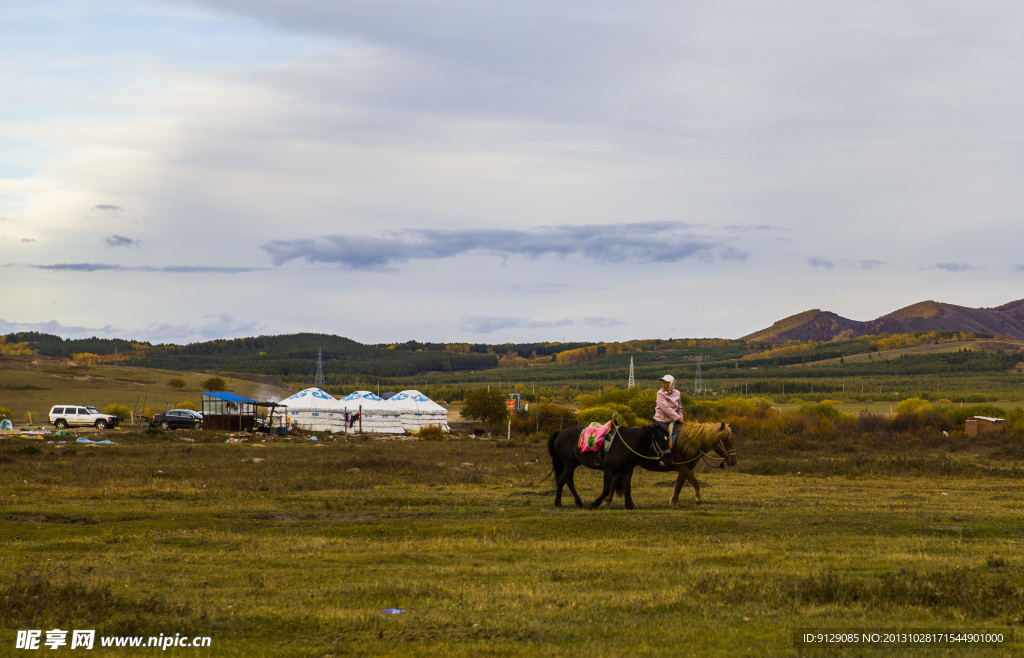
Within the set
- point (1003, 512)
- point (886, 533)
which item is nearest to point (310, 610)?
point (886, 533)

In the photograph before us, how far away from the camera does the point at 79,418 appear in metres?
61.9

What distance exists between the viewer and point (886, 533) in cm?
1469

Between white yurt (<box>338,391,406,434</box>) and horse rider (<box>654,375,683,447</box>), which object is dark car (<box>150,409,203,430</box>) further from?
horse rider (<box>654,375,683,447</box>)

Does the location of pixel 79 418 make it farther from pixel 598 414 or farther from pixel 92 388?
pixel 92 388

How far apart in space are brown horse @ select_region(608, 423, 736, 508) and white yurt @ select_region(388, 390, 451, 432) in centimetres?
5325

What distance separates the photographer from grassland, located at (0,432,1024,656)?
8.02 meters

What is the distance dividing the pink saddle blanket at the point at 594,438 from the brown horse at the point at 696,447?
87cm

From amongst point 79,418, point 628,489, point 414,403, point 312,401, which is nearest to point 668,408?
point 628,489

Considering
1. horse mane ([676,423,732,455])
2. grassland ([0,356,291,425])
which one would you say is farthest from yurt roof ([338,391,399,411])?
horse mane ([676,423,732,455])

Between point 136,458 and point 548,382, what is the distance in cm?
16160

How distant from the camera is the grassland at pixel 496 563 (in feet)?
26.3

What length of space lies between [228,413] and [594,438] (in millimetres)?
49544

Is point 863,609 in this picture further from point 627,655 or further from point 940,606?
point 627,655

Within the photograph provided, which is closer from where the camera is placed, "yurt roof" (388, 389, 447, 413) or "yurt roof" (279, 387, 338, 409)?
"yurt roof" (279, 387, 338, 409)
